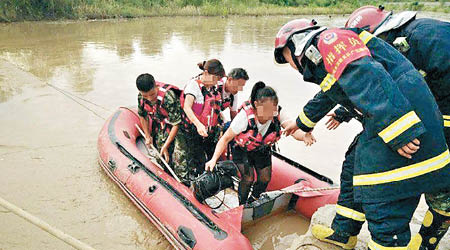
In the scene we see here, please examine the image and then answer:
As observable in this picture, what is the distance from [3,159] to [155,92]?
2.38 m

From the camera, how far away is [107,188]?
11.9 feet

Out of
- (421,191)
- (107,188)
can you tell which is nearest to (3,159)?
(107,188)

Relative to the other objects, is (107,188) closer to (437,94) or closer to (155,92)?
(155,92)

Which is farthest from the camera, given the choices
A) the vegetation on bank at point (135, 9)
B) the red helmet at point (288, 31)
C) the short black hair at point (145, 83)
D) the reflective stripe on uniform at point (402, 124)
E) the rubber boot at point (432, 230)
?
the vegetation on bank at point (135, 9)

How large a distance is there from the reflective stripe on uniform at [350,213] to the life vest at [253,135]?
2.53ft

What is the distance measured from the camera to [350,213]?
6.29ft

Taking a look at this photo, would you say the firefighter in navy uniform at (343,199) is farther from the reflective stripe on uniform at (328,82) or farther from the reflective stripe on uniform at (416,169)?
the reflective stripe on uniform at (416,169)

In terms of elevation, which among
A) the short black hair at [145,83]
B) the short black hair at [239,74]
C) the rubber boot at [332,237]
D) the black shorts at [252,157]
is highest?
the short black hair at [239,74]

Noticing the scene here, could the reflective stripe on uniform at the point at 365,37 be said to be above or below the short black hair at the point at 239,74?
above

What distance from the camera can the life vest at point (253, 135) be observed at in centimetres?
247

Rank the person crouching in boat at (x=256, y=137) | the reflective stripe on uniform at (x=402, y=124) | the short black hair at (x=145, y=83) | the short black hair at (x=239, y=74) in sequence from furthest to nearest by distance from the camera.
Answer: the short black hair at (x=145, y=83) < the short black hair at (x=239, y=74) < the person crouching in boat at (x=256, y=137) < the reflective stripe on uniform at (x=402, y=124)

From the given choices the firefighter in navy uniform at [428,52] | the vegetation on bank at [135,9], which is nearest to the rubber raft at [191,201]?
the firefighter in navy uniform at [428,52]

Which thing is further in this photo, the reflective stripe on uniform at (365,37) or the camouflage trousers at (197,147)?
the camouflage trousers at (197,147)

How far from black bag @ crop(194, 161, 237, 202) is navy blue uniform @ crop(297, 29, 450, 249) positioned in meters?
1.16
